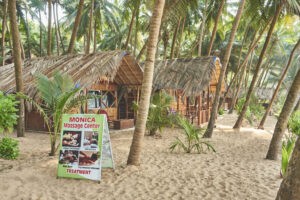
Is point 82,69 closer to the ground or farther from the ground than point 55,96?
farther from the ground

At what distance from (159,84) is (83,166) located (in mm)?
7786

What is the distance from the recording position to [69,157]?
3.61 metres

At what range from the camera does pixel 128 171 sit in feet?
13.3

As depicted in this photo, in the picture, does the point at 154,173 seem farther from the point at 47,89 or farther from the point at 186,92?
the point at 186,92

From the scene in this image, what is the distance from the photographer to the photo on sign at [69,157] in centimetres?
359

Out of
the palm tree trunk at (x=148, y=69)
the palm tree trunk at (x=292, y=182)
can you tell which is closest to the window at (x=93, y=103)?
the palm tree trunk at (x=148, y=69)

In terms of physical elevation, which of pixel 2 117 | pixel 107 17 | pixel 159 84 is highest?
pixel 107 17

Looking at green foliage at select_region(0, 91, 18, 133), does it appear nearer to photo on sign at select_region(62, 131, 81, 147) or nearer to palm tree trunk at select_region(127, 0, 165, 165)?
photo on sign at select_region(62, 131, 81, 147)

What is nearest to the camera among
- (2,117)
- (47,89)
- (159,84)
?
(2,117)

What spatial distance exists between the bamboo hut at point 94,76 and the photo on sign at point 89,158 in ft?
8.30

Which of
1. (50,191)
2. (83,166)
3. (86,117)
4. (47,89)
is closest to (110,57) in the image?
(47,89)

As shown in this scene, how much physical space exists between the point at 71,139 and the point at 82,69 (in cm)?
441

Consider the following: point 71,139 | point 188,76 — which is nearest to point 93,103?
point 188,76

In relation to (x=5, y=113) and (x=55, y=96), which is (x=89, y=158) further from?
(x=55, y=96)
